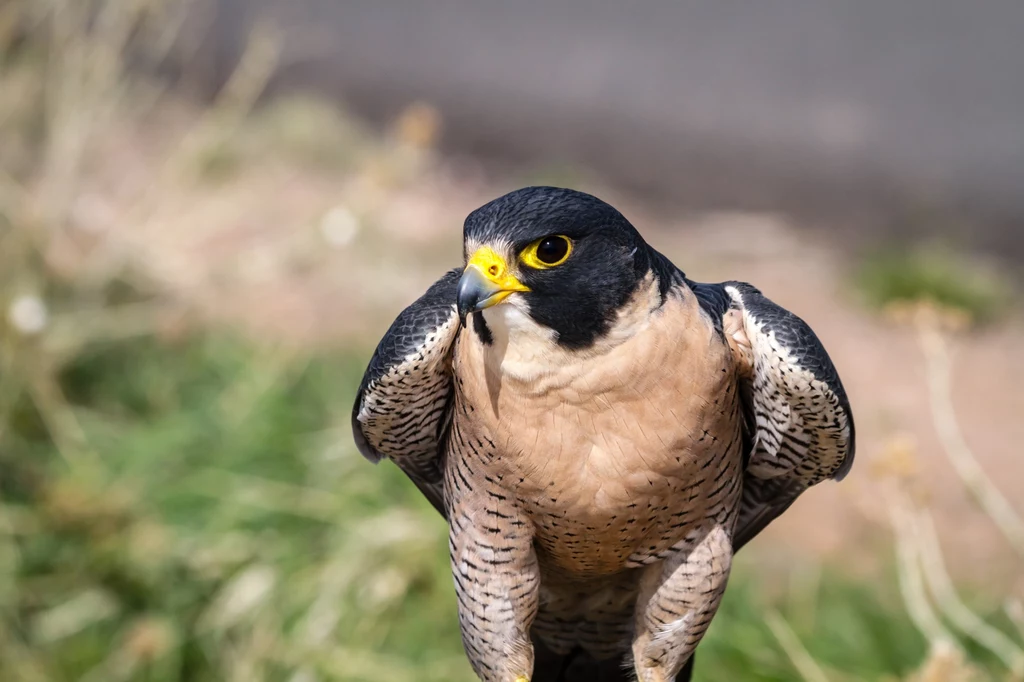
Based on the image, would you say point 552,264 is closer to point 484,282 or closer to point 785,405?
point 484,282

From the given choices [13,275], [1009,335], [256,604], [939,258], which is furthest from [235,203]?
[1009,335]

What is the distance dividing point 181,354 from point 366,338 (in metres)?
1.13

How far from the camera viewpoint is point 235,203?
264 inches

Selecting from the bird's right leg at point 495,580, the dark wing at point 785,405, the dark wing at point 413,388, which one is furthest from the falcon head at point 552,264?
the bird's right leg at point 495,580

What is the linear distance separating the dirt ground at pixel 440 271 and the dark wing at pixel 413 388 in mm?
1815

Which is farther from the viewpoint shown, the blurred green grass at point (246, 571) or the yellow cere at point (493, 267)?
the blurred green grass at point (246, 571)

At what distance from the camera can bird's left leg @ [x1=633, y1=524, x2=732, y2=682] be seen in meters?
2.02

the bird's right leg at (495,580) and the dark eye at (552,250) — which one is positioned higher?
the dark eye at (552,250)

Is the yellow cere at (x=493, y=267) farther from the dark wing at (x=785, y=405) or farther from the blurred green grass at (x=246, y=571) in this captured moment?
the blurred green grass at (x=246, y=571)

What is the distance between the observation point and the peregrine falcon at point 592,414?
5.89 feet

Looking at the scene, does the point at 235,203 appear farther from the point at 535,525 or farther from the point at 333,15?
the point at 535,525

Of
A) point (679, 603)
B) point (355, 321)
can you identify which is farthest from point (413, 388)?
point (355, 321)

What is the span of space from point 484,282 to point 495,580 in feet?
2.12

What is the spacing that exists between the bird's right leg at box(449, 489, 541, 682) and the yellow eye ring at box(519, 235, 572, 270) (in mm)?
474
